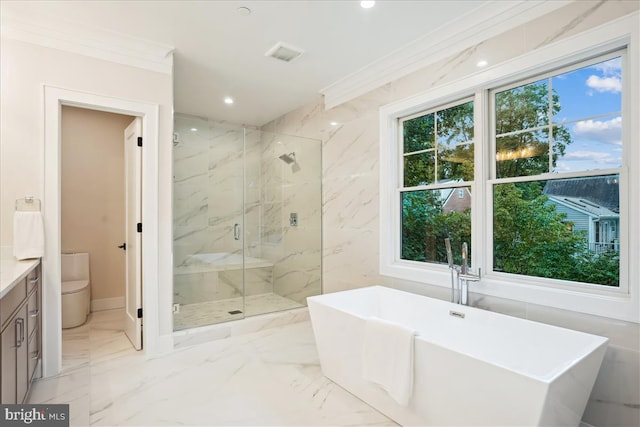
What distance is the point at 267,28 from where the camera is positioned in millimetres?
2686

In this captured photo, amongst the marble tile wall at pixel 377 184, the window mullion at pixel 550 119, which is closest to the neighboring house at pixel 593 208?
the window mullion at pixel 550 119

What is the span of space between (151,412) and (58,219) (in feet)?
5.25

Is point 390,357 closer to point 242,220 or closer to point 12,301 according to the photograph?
point 12,301

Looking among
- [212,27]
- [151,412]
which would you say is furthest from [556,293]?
[212,27]

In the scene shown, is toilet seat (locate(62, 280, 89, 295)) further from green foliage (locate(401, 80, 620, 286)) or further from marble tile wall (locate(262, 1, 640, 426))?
green foliage (locate(401, 80, 620, 286))

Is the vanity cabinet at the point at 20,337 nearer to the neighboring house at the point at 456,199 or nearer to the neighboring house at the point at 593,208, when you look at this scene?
the neighboring house at the point at 456,199

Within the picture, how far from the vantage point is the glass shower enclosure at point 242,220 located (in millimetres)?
3719

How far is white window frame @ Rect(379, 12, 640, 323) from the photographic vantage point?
1845 mm

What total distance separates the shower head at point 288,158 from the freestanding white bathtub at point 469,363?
2.07 m

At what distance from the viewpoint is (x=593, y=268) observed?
2100mm

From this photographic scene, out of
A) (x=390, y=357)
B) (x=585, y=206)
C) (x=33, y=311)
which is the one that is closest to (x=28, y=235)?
(x=33, y=311)

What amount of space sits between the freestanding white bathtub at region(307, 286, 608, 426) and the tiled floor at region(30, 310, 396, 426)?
0.82 ft

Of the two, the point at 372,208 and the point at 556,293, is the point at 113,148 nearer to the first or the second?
the point at 372,208

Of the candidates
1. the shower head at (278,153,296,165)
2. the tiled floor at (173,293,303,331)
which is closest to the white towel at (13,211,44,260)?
the tiled floor at (173,293,303,331)
